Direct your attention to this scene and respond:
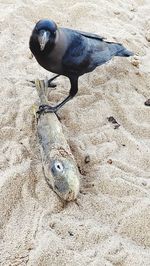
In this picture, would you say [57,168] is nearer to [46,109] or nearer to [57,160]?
[57,160]

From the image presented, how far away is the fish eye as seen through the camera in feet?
7.29

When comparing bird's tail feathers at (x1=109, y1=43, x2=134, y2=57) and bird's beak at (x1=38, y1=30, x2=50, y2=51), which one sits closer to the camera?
bird's beak at (x1=38, y1=30, x2=50, y2=51)

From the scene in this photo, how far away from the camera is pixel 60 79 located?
10.5ft

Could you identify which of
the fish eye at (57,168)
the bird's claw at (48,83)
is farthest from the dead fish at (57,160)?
the bird's claw at (48,83)

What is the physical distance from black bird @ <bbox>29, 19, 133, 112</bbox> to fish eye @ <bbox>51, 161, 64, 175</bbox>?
1.67 ft

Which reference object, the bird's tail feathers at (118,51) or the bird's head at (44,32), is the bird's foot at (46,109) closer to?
the bird's head at (44,32)

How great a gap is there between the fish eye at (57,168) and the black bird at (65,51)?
1.67 feet

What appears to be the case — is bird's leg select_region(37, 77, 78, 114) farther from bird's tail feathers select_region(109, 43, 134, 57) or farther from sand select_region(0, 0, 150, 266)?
bird's tail feathers select_region(109, 43, 134, 57)

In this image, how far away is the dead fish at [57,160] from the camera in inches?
86.7

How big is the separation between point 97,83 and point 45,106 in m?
0.61

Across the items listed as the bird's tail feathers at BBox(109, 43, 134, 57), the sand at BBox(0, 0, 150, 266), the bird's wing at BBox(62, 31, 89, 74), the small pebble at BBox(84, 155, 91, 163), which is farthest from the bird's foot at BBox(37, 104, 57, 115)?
the bird's tail feathers at BBox(109, 43, 134, 57)

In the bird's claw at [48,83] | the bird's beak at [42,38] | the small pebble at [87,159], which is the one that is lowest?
the small pebble at [87,159]

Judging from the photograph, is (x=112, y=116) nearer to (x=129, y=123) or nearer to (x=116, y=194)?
(x=129, y=123)

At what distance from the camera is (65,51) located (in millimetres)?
2635
